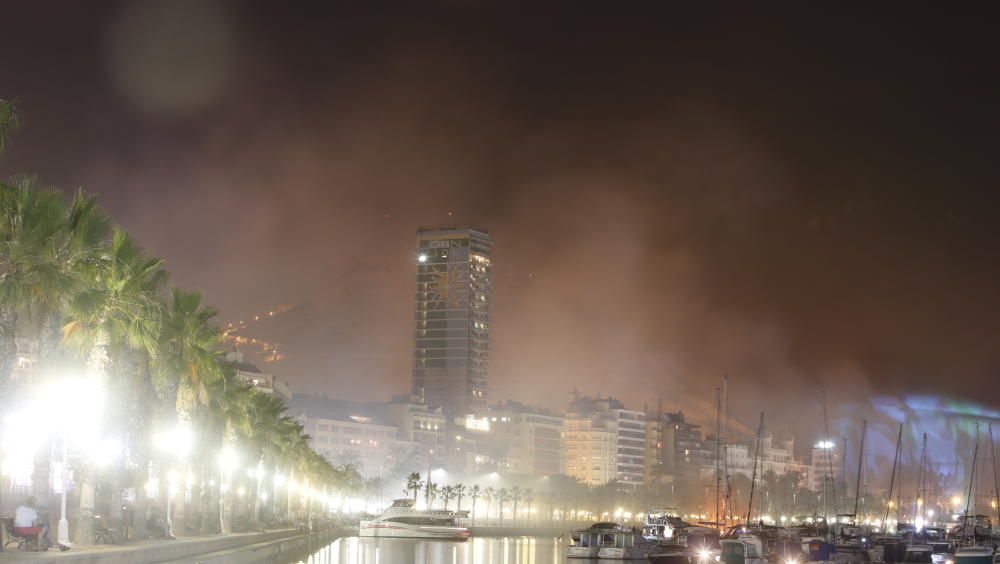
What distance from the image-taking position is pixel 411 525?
131 metres

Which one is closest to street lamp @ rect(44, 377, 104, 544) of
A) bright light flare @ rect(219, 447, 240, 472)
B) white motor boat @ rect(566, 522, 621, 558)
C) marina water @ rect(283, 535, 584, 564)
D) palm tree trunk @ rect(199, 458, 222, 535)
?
palm tree trunk @ rect(199, 458, 222, 535)

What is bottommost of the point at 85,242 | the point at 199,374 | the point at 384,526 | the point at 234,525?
the point at 384,526

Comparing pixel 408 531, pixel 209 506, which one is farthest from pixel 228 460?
pixel 408 531

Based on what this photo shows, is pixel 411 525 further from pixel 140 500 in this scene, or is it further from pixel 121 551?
pixel 121 551

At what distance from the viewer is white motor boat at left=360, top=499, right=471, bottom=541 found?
12656cm

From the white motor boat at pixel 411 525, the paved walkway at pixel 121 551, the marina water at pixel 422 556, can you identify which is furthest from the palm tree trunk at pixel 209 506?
the white motor boat at pixel 411 525

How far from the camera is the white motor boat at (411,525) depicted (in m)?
127

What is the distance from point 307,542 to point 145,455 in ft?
160

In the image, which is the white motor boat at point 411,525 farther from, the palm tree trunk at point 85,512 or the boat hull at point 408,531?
the palm tree trunk at point 85,512

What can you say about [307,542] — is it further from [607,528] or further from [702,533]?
[702,533]

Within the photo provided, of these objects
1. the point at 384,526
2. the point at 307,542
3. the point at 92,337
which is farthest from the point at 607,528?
the point at 92,337

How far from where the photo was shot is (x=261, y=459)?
8962 cm

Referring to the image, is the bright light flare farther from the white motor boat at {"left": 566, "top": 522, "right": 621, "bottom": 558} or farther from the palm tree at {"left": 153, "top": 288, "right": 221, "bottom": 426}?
the white motor boat at {"left": 566, "top": 522, "right": 621, "bottom": 558}

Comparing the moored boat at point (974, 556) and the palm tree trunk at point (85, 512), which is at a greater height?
the palm tree trunk at point (85, 512)
